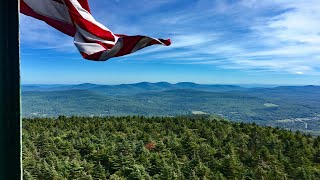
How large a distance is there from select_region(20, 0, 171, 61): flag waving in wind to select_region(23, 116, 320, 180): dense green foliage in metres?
47.3

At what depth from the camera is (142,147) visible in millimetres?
73375

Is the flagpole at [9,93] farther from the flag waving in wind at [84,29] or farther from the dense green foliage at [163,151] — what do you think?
→ the dense green foliage at [163,151]

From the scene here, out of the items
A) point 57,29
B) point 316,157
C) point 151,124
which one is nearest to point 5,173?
point 57,29

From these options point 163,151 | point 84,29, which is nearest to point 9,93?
point 84,29

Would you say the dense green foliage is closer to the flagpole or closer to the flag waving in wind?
the flag waving in wind

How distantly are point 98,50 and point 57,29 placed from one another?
4.58 feet

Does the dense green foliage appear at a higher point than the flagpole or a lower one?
lower

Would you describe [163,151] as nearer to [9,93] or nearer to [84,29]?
[84,29]

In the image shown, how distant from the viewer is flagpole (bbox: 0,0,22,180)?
4785 mm

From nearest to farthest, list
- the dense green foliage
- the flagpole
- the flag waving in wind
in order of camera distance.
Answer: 1. the flagpole
2. the flag waving in wind
3. the dense green foliage

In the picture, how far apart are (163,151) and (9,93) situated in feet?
233

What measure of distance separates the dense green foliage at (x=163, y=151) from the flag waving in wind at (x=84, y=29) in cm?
4726

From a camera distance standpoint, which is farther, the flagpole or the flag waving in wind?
the flag waving in wind

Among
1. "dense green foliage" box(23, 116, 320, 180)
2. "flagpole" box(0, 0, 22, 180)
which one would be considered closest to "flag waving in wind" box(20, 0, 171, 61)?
"flagpole" box(0, 0, 22, 180)
